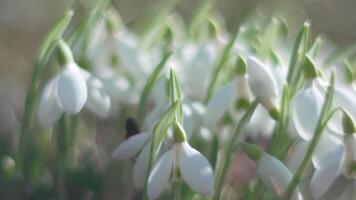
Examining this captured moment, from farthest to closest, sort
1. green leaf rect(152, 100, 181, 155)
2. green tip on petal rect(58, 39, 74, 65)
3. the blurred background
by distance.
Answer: the blurred background < green tip on petal rect(58, 39, 74, 65) < green leaf rect(152, 100, 181, 155)

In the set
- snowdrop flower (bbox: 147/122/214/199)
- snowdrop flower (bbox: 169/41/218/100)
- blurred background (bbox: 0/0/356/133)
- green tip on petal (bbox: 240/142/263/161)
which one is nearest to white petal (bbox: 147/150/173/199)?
snowdrop flower (bbox: 147/122/214/199)

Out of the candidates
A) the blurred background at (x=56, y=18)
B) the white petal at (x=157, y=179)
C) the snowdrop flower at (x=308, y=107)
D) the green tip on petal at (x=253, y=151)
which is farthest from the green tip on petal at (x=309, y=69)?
the blurred background at (x=56, y=18)

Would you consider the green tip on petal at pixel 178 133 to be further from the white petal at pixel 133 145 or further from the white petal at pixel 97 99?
the white petal at pixel 97 99

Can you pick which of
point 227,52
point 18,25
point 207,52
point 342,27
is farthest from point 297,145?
point 342,27

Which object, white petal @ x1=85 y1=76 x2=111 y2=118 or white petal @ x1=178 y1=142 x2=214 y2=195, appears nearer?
white petal @ x1=178 y1=142 x2=214 y2=195

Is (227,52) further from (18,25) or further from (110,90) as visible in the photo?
(18,25)

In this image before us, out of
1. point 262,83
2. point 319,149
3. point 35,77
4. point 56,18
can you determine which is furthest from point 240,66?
point 56,18

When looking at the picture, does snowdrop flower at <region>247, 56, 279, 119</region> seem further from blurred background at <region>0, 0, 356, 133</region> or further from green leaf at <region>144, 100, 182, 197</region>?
blurred background at <region>0, 0, 356, 133</region>
